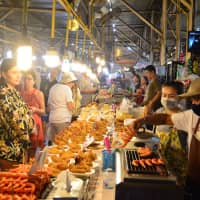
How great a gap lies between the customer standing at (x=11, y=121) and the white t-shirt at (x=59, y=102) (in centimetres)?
238

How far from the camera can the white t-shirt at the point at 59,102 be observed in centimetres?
678

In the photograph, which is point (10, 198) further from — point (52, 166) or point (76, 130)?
point (76, 130)

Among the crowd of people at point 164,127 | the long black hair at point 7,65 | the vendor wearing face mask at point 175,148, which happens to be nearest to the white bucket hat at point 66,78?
the crowd of people at point 164,127

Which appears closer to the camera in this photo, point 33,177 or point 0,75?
point 33,177

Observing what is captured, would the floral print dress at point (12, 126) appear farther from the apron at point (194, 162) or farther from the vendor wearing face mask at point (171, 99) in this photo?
the apron at point (194, 162)

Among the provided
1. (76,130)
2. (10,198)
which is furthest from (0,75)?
(10,198)

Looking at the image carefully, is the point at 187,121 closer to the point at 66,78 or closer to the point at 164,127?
the point at 164,127

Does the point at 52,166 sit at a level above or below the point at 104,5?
below

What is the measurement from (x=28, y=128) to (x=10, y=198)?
85.2 inches

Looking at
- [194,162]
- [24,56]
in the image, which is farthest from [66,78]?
[194,162]

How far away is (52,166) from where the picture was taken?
3.23 meters

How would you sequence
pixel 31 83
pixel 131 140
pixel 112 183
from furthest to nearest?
pixel 31 83 < pixel 131 140 < pixel 112 183

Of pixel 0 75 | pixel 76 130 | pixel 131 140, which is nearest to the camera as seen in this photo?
pixel 131 140

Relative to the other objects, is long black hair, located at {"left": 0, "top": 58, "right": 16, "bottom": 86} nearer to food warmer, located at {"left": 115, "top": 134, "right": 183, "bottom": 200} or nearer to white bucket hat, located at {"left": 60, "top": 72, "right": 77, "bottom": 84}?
food warmer, located at {"left": 115, "top": 134, "right": 183, "bottom": 200}
